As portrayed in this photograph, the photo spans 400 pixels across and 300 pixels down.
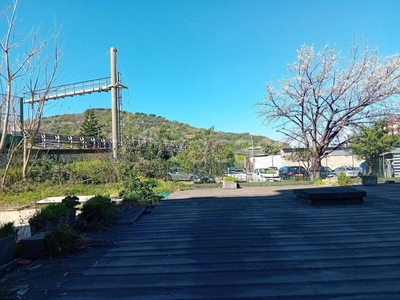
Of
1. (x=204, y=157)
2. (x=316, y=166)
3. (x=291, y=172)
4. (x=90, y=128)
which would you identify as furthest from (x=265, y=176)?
(x=90, y=128)

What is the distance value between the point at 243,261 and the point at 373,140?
58.8 ft

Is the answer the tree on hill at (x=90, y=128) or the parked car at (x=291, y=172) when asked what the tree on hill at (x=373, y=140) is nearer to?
the parked car at (x=291, y=172)

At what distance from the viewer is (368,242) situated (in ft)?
15.6

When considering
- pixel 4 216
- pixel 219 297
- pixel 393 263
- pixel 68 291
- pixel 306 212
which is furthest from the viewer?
pixel 4 216

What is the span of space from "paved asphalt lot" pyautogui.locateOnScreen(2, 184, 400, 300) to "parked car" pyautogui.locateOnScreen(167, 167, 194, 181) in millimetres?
11406

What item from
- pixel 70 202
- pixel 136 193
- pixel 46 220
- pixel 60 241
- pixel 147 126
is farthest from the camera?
pixel 147 126

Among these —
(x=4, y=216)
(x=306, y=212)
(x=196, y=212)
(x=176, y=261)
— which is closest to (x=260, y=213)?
(x=306, y=212)

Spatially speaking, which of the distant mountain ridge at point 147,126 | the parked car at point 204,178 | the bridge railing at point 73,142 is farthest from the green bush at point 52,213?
the distant mountain ridge at point 147,126

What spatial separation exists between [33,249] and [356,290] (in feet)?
12.5

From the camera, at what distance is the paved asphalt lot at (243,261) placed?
3.10 metres

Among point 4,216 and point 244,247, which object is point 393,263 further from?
point 4,216

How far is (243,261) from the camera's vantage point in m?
4.00

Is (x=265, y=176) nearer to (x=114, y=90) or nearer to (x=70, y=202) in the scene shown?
(x=114, y=90)

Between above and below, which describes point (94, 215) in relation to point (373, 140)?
below
